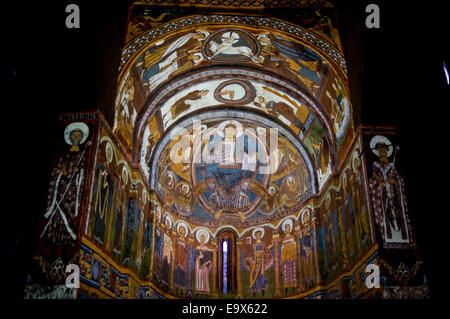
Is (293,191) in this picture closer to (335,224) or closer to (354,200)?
(335,224)

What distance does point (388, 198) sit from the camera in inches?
370

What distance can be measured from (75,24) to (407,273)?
8632mm

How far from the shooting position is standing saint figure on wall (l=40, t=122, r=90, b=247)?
26.5ft

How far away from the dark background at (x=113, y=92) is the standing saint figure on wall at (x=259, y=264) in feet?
24.8

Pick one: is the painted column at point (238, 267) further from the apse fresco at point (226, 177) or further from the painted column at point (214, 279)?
the painted column at point (214, 279)

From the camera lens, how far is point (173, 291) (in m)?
14.6

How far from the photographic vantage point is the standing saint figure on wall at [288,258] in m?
14.6

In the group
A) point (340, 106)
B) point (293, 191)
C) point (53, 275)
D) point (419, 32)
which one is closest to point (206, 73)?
point (340, 106)

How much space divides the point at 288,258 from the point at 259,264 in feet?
4.29

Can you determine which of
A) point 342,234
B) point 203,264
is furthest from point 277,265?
point 342,234

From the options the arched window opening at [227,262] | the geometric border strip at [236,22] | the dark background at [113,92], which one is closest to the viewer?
the dark background at [113,92]

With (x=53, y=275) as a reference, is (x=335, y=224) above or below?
above

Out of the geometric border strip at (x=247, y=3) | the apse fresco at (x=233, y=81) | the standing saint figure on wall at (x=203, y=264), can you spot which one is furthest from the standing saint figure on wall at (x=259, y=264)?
the geometric border strip at (x=247, y=3)

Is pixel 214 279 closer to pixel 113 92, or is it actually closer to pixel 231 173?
pixel 231 173
